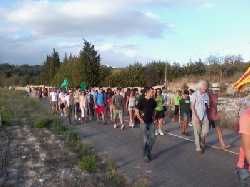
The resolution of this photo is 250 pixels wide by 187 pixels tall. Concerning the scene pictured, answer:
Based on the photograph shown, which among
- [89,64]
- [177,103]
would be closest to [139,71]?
[89,64]

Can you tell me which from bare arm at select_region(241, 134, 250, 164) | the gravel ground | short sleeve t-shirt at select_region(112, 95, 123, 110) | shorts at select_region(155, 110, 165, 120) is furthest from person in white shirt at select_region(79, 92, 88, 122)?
bare arm at select_region(241, 134, 250, 164)

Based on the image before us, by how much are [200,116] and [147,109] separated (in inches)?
75.2

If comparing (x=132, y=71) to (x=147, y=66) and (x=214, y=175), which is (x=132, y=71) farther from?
(x=214, y=175)

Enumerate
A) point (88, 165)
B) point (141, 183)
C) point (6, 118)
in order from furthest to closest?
1. point (6, 118)
2. point (88, 165)
3. point (141, 183)

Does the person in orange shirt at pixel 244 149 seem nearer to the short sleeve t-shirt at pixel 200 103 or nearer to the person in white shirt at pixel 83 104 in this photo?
the short sleeve t-shirt at pixel 200 103

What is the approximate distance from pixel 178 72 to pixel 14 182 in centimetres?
5523

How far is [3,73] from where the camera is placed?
536 ft

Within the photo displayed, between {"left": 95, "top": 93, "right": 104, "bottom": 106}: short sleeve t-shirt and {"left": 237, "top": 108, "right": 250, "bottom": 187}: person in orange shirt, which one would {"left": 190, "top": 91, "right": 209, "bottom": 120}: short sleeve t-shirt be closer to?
{"left": 237, "top": 108, "right": 250, "bottom": 187}: person in orange shirt

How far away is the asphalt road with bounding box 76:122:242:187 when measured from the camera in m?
A: 10.4

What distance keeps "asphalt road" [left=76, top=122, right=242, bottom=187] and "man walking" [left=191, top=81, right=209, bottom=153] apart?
0.41 m

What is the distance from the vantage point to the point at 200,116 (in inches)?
555

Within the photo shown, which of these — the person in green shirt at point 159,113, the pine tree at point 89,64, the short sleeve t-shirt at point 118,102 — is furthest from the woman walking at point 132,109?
the pine tree at point 89,64

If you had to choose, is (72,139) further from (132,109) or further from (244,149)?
(244,149)

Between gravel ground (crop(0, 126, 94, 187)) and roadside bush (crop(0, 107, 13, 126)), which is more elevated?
gravel ground (crop(0, 126, 94, 187))
